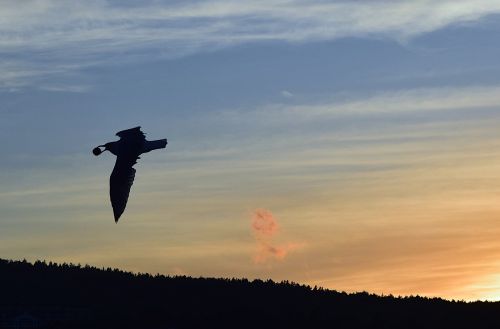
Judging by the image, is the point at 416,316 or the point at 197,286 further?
the point at 197,286

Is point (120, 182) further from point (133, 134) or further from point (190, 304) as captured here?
point (190, 304)

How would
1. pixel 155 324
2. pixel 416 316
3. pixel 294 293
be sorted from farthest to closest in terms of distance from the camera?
pixel 294 293, pixel 416 316, pixel 155 324

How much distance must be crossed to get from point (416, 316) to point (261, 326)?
12.1 meters

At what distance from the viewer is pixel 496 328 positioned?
243ft

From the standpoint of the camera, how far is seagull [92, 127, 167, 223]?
135 feet

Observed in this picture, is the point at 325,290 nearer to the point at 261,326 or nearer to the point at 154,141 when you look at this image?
the point at 261,326

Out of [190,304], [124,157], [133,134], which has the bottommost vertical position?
[124,157]

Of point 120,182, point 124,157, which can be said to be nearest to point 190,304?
point 120,182

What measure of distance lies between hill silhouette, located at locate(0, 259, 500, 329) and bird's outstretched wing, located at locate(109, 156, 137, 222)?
1160 inches

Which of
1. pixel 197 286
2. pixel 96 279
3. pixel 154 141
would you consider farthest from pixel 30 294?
pixel 154 141

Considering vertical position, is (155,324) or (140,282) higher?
(140,282)

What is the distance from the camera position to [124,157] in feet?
137

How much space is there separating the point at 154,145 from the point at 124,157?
144 centimetres

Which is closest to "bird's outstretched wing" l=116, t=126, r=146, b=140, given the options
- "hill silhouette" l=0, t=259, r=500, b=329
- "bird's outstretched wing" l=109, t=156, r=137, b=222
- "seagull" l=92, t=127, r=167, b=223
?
"seagull" l=92, t=127, r=167, b=223
